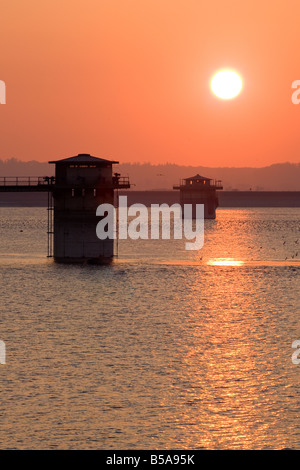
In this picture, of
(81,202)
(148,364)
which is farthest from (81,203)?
(148,364)

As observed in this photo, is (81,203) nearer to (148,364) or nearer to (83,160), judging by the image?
(83,160)

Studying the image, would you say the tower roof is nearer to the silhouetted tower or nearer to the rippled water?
the silhouetted tower

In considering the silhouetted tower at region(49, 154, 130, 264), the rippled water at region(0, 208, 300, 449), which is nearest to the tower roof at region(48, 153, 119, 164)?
the silhouetted tower at region(49, 154, 130, 264)

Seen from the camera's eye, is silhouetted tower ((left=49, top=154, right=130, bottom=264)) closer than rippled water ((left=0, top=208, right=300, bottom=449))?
No

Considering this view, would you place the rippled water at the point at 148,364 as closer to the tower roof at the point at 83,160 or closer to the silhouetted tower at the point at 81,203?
the silhouetted tower at the point at 81,203

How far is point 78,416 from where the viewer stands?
110ft

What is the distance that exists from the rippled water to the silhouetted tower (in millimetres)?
13863

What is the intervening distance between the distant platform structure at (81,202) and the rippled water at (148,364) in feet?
45.2

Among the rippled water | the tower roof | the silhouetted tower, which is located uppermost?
the tower roof

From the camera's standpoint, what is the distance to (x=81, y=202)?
10050cm

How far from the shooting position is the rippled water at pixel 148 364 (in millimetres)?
31891

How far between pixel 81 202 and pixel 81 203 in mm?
130

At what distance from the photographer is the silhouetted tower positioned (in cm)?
10038
